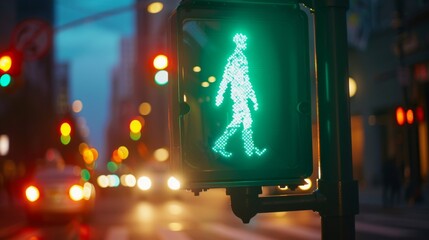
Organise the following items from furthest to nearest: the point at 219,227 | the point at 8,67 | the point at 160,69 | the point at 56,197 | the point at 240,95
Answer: the point at 56,197, the point at 219,227, the point at 8,67, the point at 160,69, the point at 240,95

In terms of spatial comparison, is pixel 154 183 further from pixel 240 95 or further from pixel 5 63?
pixel 240 95

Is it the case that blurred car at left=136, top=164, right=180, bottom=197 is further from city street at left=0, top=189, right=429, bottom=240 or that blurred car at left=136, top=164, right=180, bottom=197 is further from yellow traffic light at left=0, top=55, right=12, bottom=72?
yellow traffic light at left=0, top=55, right=12, bottom=72

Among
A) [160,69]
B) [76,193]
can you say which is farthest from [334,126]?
[76,193]

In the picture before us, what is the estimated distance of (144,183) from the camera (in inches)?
1494

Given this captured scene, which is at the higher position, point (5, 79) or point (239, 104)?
point (5, 79)

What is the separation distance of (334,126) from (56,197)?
20.1 m

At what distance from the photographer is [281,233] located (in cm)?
1728

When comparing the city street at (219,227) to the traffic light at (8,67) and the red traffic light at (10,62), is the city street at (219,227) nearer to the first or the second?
the traffic light at (8,67)

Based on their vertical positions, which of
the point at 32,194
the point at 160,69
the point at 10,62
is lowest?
the point at 32,194

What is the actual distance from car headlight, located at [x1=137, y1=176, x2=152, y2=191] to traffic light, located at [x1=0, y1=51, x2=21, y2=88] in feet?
69.9

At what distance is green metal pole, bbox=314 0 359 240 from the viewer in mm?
2971

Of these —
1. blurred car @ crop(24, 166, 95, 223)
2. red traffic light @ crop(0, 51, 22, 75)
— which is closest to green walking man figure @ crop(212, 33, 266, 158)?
red traffic light @ crop(0, 51, 22, 75)

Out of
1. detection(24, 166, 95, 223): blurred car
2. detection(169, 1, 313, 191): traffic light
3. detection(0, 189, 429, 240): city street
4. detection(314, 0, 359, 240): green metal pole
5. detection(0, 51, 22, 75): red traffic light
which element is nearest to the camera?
detection(169, 1, 313, 191): traffic light

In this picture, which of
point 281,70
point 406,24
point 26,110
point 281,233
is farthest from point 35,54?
point 26,110
